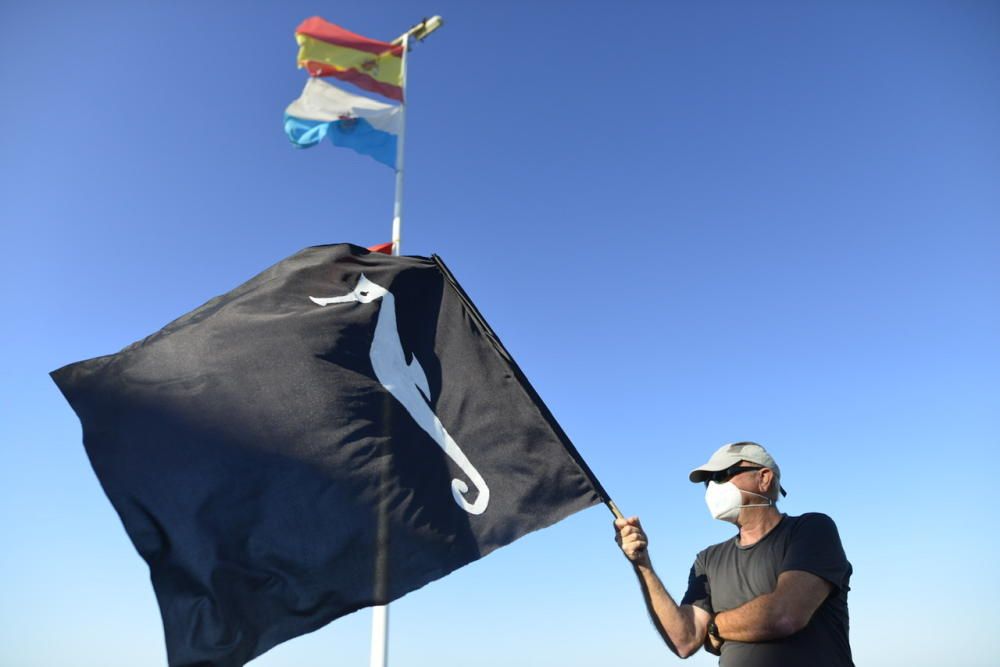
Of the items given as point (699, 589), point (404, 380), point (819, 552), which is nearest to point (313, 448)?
point (404, 380)

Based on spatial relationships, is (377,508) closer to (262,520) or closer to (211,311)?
(262,520)

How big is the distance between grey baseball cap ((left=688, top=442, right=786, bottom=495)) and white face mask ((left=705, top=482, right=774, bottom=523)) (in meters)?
0.10

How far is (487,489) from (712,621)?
151 cm

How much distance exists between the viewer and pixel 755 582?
12.8 feet

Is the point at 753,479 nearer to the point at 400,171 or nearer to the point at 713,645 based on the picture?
the point at 713,645

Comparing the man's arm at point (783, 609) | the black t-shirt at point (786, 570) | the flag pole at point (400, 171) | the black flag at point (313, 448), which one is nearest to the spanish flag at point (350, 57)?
the flag pole at point (400, 171)

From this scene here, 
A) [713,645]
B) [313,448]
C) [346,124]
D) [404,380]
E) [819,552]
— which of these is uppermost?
[346,124]

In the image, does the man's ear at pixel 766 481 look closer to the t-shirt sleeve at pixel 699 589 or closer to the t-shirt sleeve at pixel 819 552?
the t-shirt sleeve at pixel 819 552

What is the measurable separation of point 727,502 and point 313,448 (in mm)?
2418

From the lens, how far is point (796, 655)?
3.60 metres

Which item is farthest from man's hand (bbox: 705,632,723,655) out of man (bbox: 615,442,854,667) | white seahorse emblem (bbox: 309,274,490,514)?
white seahorse emblem (bbox: 309,274,490,514)

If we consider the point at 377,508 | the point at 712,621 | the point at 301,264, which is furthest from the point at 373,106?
the point at 712,621

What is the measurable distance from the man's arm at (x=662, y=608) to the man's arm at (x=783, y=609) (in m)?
0.37

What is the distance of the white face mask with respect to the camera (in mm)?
4203
